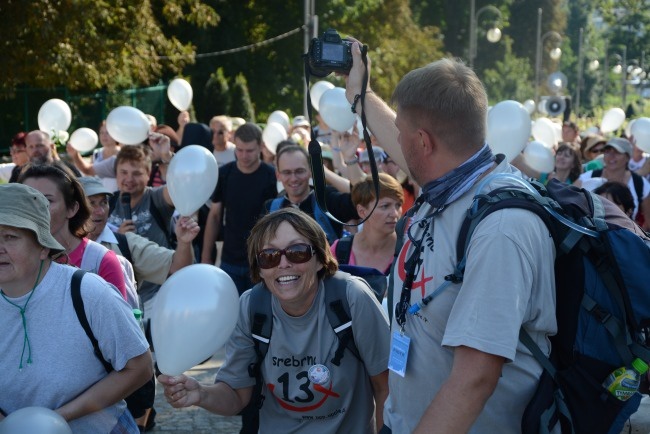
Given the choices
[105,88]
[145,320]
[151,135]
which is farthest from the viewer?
[105,88]

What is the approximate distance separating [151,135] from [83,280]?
5855 mm

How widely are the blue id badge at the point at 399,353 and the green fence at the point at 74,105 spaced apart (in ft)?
62.3

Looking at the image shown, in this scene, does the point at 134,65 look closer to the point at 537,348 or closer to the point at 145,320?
the point at 145,320

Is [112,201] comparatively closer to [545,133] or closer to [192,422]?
[192,422]

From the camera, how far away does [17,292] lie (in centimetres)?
321

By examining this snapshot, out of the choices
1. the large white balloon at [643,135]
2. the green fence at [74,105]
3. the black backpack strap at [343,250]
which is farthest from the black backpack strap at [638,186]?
the green fence at [74,105]

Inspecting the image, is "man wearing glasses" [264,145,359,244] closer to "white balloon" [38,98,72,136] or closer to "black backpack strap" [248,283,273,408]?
"black backpack strap" [248,283,273,408]

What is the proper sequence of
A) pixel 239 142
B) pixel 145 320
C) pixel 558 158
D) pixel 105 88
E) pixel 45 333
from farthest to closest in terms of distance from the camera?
1. pixel 105 88
2. pixel 558 158
3. pixel 239 142
4. pixel 145 320
5. pixel 45 333

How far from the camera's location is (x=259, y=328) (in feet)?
11.9

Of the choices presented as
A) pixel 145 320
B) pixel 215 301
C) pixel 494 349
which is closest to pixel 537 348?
pixel 494 349

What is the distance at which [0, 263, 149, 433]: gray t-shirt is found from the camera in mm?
3188

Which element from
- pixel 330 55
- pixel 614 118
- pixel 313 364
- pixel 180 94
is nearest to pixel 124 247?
pixel 313 364

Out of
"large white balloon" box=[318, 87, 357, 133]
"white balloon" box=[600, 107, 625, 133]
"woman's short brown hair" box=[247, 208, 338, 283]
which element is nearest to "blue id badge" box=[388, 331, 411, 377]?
"woman's short brown hair" box=[247, 208, 338, 283]

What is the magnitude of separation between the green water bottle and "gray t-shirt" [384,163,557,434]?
174mm
